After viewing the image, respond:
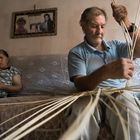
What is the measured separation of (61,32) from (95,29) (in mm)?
955

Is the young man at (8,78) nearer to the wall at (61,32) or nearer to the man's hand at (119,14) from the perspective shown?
the wall at (61,32)

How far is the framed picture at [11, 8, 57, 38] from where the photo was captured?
7.54 feet

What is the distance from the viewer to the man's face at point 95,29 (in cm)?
134

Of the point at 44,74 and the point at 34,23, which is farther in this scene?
the point at 34,23

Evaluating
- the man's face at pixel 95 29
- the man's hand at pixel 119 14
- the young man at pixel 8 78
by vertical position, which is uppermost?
the man's hand at pixel 119 14

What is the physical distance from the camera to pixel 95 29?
1353mm

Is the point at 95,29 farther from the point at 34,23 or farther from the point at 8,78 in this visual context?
the point at 34,23

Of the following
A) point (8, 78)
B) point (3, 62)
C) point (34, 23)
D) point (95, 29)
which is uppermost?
point (34, 23)

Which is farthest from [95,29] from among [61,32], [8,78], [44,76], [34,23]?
[34,23]

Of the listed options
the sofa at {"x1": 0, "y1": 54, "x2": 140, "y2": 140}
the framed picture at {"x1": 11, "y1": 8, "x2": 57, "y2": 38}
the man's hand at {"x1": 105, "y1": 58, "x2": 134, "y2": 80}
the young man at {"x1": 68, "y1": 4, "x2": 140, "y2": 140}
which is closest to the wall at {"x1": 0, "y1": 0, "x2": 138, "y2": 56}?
the framed picture at {"x1": 11, "y1": 8, "x2": 57, "y2": 38}

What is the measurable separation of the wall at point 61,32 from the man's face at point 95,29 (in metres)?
0.81

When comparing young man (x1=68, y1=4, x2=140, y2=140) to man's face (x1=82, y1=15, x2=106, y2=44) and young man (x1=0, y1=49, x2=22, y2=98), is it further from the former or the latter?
young man (x1=0, y1=49, x2=22, y2=98)

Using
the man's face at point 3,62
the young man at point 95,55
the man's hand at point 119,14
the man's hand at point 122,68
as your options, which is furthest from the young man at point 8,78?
the man's hand at point 122,68

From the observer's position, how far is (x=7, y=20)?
7.97 feet
